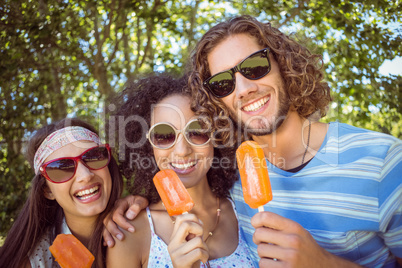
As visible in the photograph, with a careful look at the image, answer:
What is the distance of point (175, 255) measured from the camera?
233cm

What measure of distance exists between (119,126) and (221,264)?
6.42 ft

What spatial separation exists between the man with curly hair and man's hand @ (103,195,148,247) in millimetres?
982

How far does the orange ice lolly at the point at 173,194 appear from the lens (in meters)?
2.58


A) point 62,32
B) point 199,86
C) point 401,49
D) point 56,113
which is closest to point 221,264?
point 199,86

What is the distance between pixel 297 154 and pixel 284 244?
98 centimetres

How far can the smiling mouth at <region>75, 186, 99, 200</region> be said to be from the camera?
3.06m

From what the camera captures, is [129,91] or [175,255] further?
[129,91]

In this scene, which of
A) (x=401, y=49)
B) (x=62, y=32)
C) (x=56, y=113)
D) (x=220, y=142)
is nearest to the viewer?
(x=220, y=142)

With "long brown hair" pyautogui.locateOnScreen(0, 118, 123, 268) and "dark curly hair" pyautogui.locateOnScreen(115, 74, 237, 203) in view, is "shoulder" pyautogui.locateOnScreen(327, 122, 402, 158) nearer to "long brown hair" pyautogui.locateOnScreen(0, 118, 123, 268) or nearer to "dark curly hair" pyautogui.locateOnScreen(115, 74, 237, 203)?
"dark curly hair" pyautogui.locateOnScreen(115, 74, 237, 203)

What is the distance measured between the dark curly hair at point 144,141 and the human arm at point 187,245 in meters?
0.98

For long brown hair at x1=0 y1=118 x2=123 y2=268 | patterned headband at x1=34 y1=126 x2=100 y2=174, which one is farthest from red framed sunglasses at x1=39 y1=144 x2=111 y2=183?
long brown hair at x1=0 y1=118 x2=123 y2=268

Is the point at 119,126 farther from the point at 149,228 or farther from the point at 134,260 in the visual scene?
the point at 134,260

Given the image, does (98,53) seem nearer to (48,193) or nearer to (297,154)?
(48,193)

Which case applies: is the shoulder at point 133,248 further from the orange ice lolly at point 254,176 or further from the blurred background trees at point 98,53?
the blurred background trees at point 98,53
